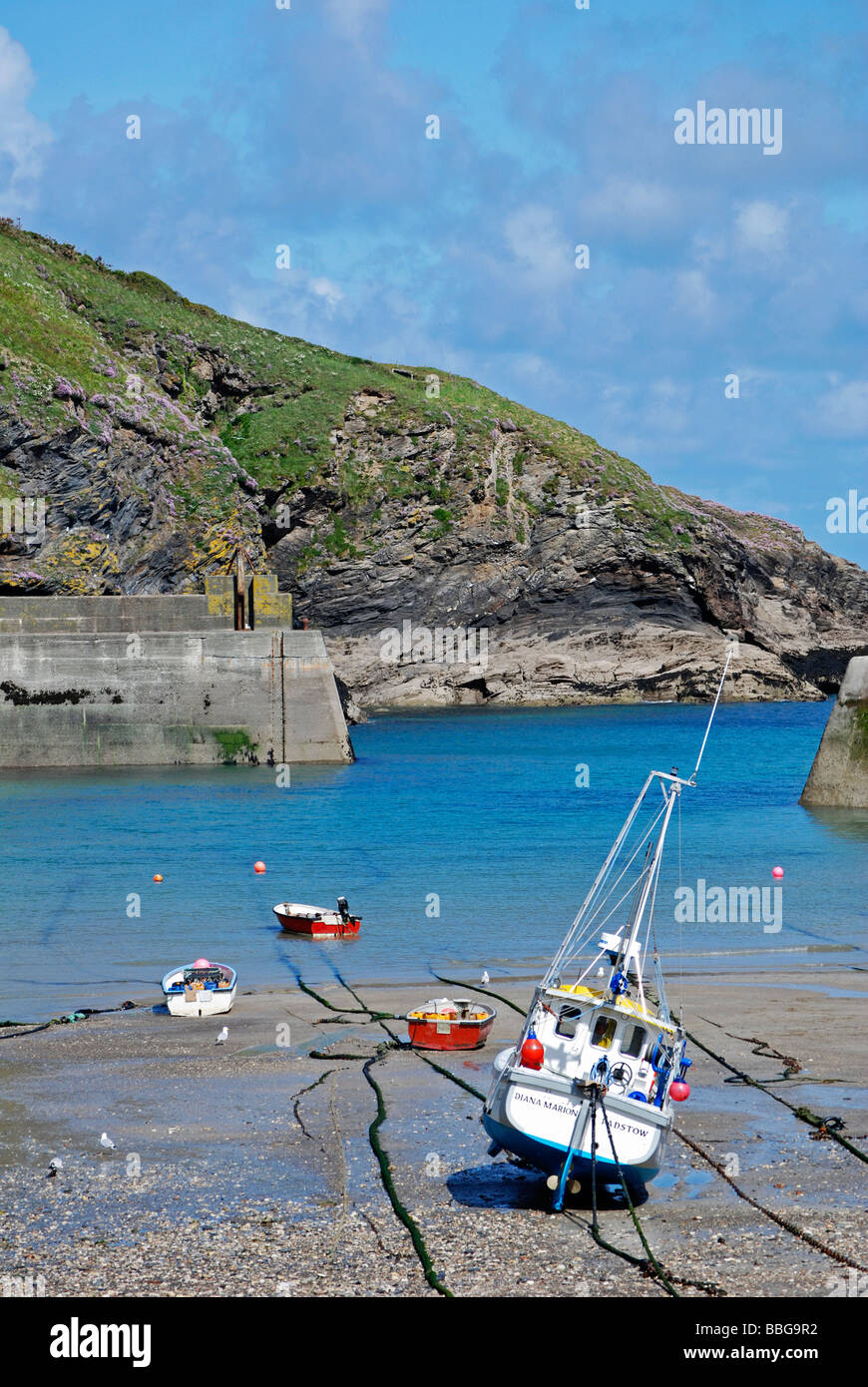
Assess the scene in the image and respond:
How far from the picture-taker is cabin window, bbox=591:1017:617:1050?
36.8 feet

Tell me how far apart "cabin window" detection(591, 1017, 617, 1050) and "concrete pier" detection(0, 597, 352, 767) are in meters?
39.4

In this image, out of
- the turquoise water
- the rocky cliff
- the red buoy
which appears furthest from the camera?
the rocky cliff

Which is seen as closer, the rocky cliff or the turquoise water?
the turquoise water

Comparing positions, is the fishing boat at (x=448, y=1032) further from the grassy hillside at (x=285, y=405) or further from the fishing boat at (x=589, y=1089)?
the grassy hillside at (x=285, y=405)

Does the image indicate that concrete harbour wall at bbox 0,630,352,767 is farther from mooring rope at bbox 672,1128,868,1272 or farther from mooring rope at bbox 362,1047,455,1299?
mooring rope at bbox 672,1128,868,1272

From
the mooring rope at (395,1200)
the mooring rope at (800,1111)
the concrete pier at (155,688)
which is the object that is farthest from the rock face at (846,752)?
the mooring rope at (395,1200)

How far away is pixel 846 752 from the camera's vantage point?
42031mm

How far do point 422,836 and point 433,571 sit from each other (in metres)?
61.7

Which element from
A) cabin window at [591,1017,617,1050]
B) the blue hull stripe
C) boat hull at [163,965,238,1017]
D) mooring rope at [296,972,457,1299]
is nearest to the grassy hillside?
boat hull at [163,965,238,1017]

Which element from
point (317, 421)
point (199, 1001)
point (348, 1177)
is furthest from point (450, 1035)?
point (317, 421)

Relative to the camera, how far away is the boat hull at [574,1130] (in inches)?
420

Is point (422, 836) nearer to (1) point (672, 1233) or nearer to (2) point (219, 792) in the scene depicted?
(2) point (219, 792)

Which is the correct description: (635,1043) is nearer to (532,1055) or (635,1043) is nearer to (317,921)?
(532,1055)
